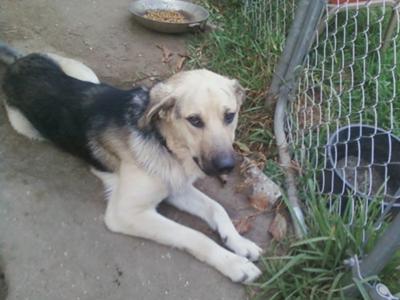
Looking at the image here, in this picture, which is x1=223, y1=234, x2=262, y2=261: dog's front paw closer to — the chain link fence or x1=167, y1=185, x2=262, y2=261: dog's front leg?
x1=167, y1=185, x2=262, y2=261: dog's front leg

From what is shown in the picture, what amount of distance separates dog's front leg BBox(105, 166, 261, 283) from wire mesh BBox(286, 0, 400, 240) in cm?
72

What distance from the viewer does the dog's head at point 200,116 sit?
2607mm

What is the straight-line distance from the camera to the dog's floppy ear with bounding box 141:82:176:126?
2.70 metres

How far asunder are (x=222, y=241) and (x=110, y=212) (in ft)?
2.36

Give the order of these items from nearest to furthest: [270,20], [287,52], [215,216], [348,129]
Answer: [215,216] < [348,129] < [287,52] < [270,20]

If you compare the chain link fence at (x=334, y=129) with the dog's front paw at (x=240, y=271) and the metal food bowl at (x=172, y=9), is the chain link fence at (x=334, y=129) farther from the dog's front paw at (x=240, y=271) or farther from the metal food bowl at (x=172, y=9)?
the metal food bowl at (x=172, y=9)

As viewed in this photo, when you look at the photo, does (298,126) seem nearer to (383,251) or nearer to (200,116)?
(200,116)

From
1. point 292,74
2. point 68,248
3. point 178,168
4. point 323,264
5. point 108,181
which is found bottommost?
point 68,248

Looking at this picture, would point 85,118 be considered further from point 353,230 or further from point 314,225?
point 353,230

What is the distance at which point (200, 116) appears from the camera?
8.63ft

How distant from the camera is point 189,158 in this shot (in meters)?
2.92

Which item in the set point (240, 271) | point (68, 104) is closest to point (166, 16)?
point (68, 104)

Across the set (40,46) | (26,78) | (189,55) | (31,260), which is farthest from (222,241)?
(40,46)

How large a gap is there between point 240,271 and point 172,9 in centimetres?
336
